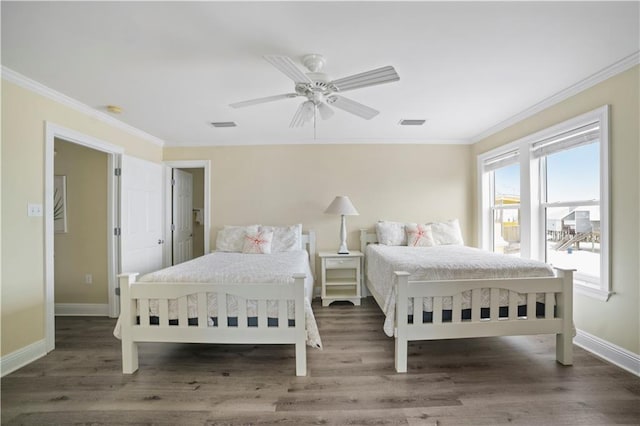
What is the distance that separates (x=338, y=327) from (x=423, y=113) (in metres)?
2.47

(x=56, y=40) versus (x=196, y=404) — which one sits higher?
(x=56, y=40)

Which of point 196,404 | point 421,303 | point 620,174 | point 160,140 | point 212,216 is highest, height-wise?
point 160,140

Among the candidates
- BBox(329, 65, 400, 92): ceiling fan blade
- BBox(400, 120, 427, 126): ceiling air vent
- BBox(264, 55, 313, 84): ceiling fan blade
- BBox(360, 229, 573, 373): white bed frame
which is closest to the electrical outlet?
BBox(264, 55, 313, 84): ceiling fan blade

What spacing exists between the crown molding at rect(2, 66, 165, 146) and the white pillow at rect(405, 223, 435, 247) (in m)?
3.75

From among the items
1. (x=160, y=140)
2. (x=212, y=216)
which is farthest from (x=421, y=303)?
(x=160, y=140)

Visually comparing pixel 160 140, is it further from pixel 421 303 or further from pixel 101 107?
pixel 421 303

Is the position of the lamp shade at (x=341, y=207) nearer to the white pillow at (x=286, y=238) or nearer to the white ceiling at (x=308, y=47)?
the white pillow at (x=286, y=238)

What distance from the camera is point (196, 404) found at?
67.5 inches

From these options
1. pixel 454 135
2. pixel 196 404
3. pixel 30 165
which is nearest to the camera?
pixel 196 404

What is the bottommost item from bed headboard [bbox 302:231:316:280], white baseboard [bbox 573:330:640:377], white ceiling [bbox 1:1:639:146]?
white baseboard [bbox 573:330:640:377]

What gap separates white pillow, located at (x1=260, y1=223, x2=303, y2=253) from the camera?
3.67 metres

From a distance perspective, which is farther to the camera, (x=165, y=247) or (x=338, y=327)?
(x=165, y=247)

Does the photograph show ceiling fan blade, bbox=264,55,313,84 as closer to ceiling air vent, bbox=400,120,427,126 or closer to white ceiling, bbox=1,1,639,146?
white ceiling, bbox=1,1,639,146

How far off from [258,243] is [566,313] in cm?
302
